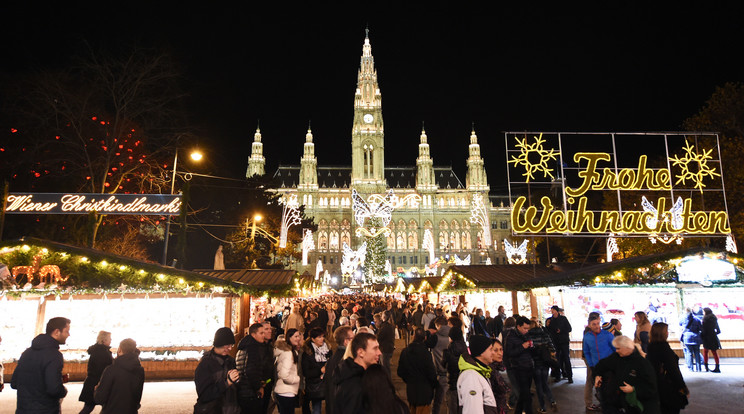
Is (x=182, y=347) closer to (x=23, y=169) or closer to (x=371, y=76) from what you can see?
(x=23, y=169)

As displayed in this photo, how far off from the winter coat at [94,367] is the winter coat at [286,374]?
228cm

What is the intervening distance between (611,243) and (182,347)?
24743mm

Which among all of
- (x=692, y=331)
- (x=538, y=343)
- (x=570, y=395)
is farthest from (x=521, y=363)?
(x=692, y=331)

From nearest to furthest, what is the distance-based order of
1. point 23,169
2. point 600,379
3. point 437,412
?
point 600,379 < point 437,412 < point 23,169

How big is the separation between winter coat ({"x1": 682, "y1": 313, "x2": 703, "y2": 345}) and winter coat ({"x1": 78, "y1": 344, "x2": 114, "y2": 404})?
10.6m

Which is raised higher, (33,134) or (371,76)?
(371,76)

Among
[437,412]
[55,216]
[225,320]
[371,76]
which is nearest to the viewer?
[437,412]

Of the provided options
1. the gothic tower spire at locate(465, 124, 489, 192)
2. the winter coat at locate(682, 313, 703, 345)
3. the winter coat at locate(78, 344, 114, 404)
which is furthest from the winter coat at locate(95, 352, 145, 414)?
the gothic tower spire at locate(465, 124, 489, 192)

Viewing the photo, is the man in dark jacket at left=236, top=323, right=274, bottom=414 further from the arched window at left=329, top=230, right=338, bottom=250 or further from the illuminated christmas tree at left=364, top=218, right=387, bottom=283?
the arched window at left=329, top=230, right=338, bottom=250

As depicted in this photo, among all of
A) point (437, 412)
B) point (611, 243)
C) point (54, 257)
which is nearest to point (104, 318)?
point (54, 257)

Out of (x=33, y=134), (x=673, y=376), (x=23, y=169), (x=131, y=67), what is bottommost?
(x=673, y=376)

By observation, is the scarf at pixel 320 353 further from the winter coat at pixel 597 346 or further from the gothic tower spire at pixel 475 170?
the gothic tower spire at pixel 475 170

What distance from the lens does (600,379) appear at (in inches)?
155

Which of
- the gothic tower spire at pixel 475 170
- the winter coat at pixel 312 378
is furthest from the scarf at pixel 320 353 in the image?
the gothic tower spire at pixel 475 170
